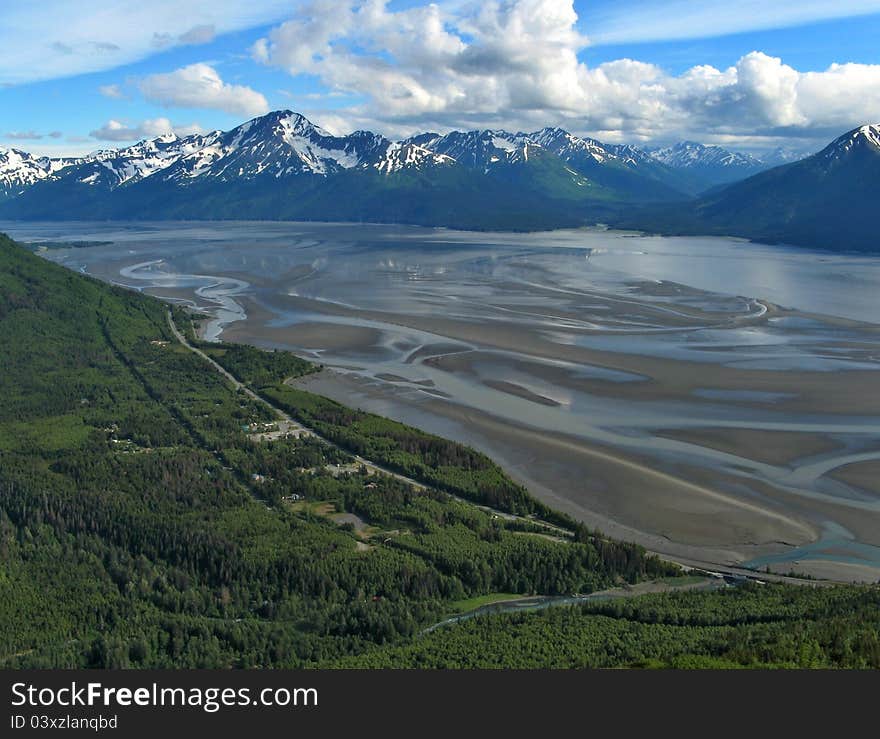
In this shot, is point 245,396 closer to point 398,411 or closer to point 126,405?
point 126,405

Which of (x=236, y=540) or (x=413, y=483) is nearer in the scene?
(x=236, y=540)

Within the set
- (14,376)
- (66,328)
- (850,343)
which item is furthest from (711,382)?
(66,328)

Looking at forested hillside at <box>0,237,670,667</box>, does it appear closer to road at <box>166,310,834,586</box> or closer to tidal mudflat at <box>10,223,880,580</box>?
road at <box>166,310,834,586</box>

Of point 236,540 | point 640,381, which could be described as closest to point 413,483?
point 236,540

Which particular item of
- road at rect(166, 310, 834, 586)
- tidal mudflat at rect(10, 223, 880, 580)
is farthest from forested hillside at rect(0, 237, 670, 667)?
tidal mudflat at rect(10, 223, 880, 580)

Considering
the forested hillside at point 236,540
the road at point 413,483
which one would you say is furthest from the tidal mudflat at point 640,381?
the forested hillside at point 236,540

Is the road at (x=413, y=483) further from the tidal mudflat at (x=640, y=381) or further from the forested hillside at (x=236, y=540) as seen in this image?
the tidal mudflat at (x=640, y=381)

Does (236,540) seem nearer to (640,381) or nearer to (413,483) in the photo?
(413,483)

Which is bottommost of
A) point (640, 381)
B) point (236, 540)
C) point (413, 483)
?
point (236, 540)
